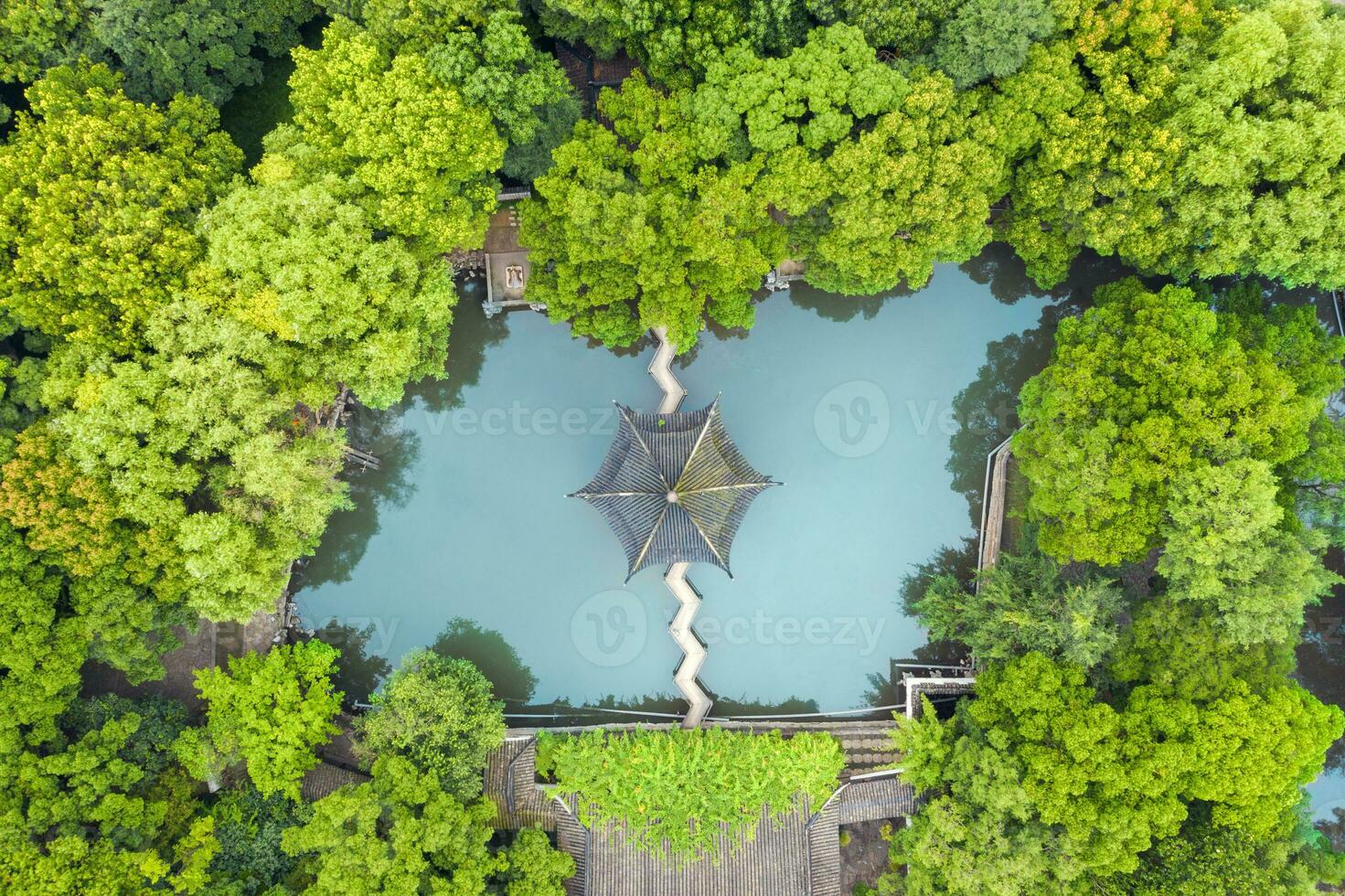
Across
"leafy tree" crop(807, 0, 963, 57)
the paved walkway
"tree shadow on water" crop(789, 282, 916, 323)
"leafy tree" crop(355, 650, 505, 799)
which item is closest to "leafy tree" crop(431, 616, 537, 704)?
"leafy tree" crop(355, 650, 505, 799)

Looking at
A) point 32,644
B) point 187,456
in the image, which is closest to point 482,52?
point 187,456

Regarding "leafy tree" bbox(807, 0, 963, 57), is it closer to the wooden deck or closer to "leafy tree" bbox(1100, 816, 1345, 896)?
the wooden deck

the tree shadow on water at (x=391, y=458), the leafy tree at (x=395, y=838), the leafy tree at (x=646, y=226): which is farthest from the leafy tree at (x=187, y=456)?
the leafy tree at (x=646, y=226)

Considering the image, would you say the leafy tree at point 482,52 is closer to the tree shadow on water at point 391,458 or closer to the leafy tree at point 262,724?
the tree shadow on water at point 391,458

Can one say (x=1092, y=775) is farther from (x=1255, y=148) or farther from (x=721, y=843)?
(x=1255, y=148)

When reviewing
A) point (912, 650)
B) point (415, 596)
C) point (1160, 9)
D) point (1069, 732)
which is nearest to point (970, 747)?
point (1069, 732)

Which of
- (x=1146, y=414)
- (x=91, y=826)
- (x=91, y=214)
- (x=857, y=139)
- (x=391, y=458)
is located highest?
(x=857, y=139)

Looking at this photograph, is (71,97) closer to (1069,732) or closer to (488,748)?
(488,748)
